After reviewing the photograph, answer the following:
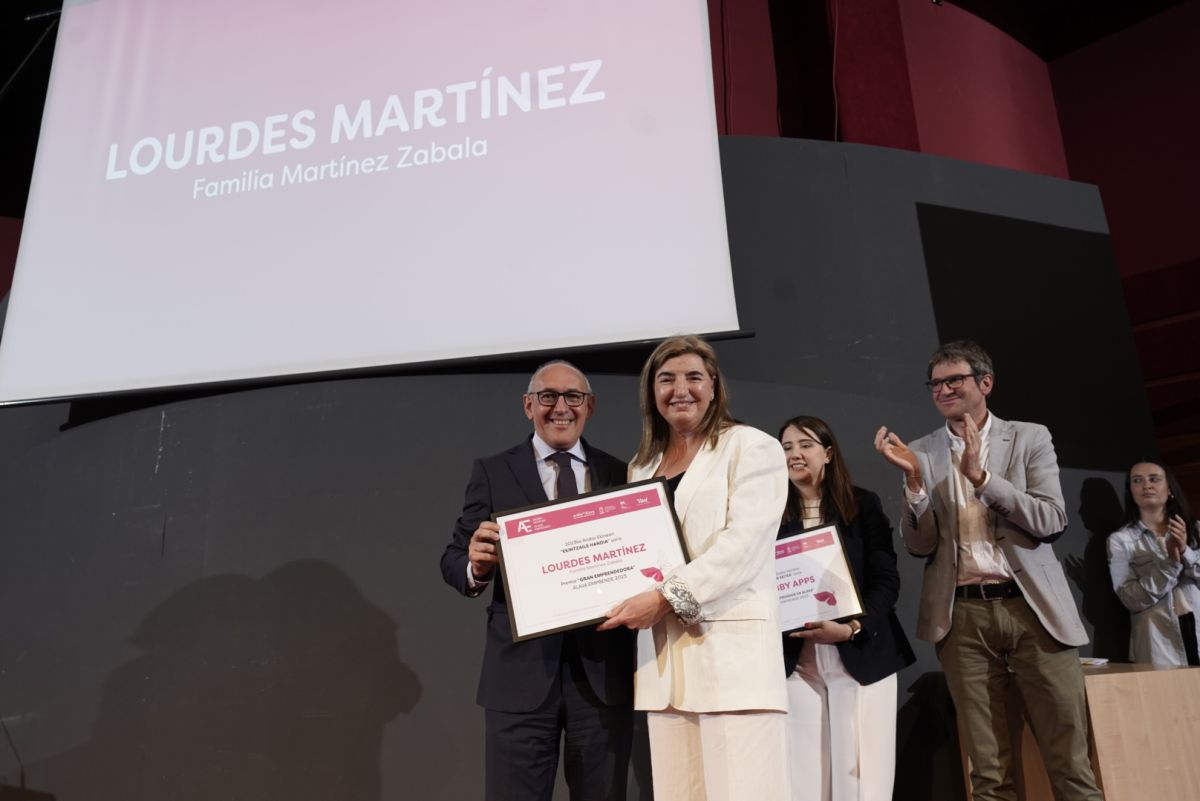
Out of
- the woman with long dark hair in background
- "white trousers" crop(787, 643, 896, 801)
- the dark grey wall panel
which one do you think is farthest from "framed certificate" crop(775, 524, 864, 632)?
the woman with long dark hair in background

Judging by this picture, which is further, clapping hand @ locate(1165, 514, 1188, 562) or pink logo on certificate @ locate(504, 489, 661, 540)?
clapping hand @ locate(1165, 514, 1188, 562)

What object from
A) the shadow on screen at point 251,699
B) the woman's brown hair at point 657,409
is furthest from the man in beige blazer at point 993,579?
the shadow on screen at point 251,699

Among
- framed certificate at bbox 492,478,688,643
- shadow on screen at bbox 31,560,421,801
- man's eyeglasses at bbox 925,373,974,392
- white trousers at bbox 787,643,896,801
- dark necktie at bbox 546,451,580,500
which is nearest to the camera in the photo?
framed certificate at bbox 492,478,688,643

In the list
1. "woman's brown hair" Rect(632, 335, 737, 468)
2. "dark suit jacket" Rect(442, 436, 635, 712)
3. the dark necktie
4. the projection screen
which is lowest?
"dark suit jacket" Rect(442, 436, 635, 712)

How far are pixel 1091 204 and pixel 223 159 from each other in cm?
359

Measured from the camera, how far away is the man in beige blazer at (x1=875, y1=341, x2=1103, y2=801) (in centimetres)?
239

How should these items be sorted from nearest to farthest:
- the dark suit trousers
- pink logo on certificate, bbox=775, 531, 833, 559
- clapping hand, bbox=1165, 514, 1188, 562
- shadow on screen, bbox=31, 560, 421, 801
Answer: the dark suit trousers, pink logo on certificate, bbox=775, 531, 833, 559, shadow on screen, bbox=31, 560, 421, 801, clapping hand, bbox=1165, 514, 1188, 562

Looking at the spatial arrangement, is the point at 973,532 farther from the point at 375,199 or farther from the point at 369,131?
the point at 369,131

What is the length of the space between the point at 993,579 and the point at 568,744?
1.33 meters

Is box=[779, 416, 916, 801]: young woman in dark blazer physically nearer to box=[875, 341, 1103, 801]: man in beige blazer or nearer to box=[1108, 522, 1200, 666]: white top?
box=[875, 341, 1103, 801]: man in beige blazer

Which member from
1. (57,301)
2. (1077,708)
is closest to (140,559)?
(57,301)

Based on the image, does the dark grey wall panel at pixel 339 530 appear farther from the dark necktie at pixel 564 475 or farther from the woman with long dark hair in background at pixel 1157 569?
the dark necktie at pixel 564 475

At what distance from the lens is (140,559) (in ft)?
10.9

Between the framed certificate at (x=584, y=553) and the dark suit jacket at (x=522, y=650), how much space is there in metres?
0.05
